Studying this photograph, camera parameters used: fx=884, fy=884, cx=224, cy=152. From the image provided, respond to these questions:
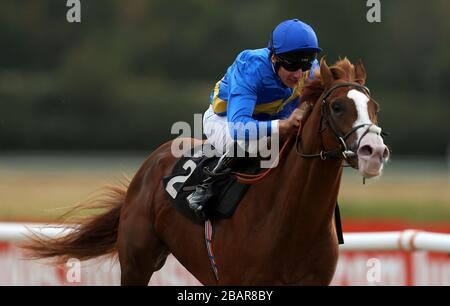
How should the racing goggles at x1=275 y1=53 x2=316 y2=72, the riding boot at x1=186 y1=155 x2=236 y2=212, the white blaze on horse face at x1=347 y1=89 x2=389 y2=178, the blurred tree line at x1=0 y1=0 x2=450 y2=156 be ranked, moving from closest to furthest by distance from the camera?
the white blaze on horse face at x1=347 y1=89 x2=389 y2=178 → the racing goggles at x1=275 y1=53 x2=316 y2=72 → the riding boot at x1=186 y1=155 x2=236 y2=212 → the blurred tree line at x1=0 y1=0 x2=450 y2=156

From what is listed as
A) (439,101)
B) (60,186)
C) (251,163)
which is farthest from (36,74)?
(251,163)

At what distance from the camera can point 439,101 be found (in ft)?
103

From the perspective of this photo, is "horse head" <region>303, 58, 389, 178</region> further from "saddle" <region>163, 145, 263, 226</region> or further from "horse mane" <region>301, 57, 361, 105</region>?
"saddle" <region>163, 145, 263, 226</region>

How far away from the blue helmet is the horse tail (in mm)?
2199

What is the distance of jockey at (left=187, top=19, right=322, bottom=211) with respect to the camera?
17.2 feet

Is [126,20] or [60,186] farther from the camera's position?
[126,20]

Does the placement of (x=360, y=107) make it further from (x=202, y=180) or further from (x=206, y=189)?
(x=202, y=180)

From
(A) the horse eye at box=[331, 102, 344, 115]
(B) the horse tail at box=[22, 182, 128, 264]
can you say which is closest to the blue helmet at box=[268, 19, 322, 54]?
(A) the horse eye at box=[331, 102, 344, 115]

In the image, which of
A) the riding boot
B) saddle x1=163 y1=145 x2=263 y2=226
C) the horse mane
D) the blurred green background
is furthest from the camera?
the blurred green background

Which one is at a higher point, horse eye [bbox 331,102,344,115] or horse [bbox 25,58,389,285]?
horse eye [bbox 331,102,344,115]

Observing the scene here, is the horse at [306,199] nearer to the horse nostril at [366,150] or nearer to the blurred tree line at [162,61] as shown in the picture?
the horse nostril at [366,150]

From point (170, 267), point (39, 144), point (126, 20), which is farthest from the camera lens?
point (126, 20)

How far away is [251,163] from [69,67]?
2801 cm
